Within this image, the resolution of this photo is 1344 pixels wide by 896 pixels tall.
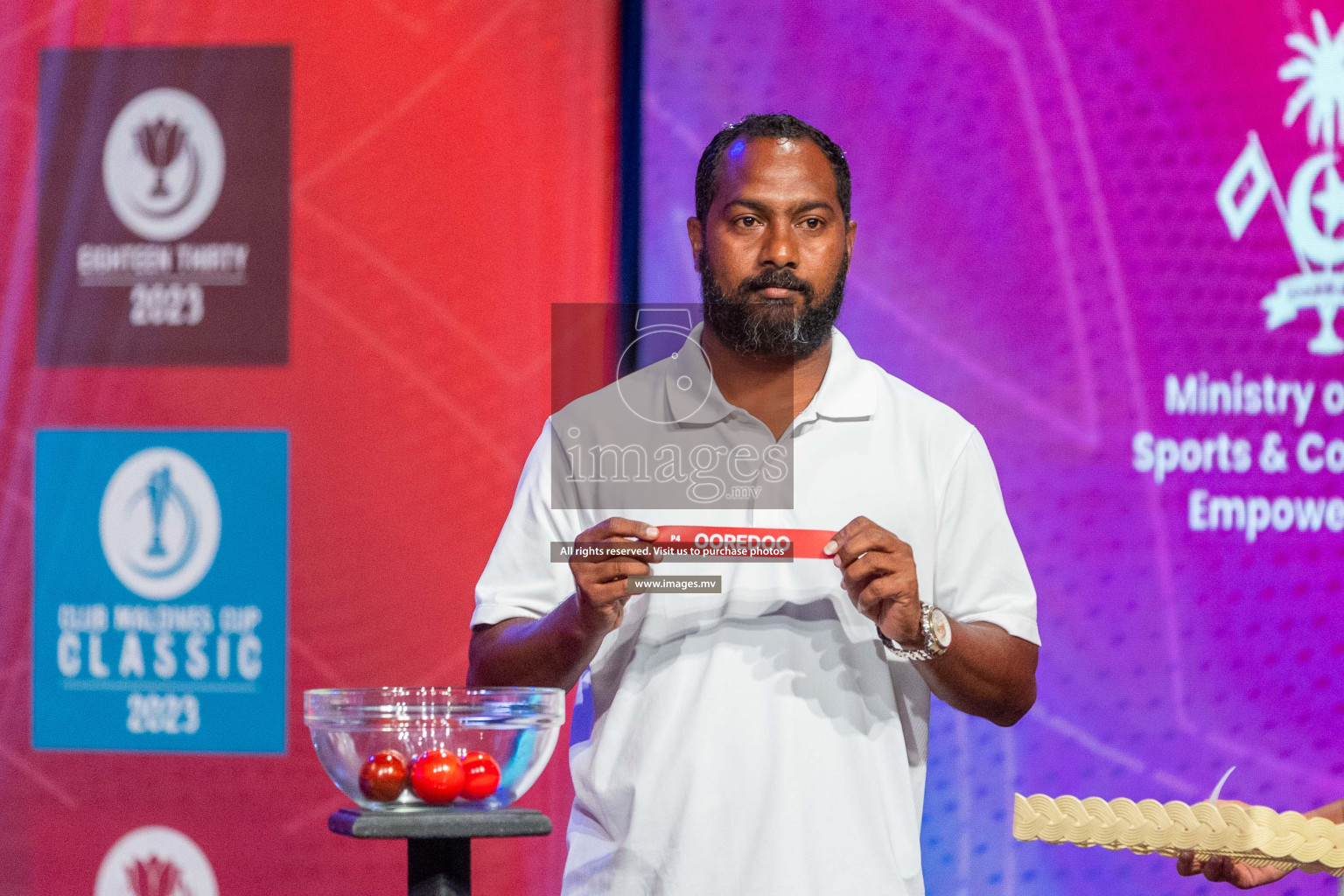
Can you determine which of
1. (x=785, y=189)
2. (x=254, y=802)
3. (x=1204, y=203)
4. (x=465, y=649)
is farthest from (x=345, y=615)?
(x=1204, y=203)

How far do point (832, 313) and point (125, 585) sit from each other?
1.69 meters

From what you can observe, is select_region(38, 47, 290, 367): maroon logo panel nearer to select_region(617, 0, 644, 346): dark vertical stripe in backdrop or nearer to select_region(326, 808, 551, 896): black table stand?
select_region(617, 0, 644, 346): dark vertical stripe in backdrop

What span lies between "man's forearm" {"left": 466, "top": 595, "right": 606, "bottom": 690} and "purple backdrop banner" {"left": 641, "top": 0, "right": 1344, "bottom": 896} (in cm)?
102

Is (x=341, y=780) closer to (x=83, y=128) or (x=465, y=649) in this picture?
(x=465, y=649)

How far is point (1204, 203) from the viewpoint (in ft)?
8.05

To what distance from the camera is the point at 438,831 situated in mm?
1136

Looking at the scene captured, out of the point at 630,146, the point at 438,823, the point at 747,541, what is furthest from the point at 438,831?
the point at 630,146

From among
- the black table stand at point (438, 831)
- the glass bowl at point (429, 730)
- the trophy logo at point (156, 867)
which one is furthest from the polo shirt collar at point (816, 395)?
the trophy logo at point (156, 867)

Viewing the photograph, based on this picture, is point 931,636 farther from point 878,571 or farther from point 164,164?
point 164,164

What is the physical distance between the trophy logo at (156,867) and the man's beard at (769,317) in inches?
66.2

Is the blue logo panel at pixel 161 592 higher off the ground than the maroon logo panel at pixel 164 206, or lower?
lower

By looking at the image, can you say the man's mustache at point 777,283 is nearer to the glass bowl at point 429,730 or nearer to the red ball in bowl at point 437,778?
the glass bowl at point 429,730

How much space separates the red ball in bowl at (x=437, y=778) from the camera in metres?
1.17

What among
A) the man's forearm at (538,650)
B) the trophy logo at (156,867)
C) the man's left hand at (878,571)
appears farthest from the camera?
the trophy logo at (156,867)
